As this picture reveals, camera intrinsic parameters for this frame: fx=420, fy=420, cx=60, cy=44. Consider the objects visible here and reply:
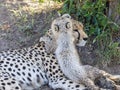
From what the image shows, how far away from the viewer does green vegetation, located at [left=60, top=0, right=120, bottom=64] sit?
4230 millimetres

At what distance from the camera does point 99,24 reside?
4453mm

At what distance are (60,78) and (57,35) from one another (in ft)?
1.35

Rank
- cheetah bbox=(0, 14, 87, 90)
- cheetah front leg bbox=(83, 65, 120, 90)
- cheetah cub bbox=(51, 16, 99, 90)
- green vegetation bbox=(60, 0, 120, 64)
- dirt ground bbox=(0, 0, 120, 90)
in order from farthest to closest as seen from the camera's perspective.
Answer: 1. dirt ground bbox=(0, 0, 120, 90)
2. green vegetation bbox=(60, 0, 120, 64)
3. cheetah bbox=(0, 14, 87, 90)
4. cheetah front leg bbox=(83, 65, 120, 90)
5. cheetah cub bbox=(51, 16, 99, 90)

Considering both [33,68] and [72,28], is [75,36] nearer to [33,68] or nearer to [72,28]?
[72,28]

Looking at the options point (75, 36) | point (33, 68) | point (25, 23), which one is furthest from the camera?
point (25, 23)

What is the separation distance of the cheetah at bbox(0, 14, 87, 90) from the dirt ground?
0.41m

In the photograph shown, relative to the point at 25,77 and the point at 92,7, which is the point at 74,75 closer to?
the point at 25,77

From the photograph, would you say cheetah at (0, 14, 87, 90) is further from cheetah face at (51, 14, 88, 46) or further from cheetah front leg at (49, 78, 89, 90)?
cheetah face at (51, 14, 88, 46)

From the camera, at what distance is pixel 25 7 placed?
5.41 metres

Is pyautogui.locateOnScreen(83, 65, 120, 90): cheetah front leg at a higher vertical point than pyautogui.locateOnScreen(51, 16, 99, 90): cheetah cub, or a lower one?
lower

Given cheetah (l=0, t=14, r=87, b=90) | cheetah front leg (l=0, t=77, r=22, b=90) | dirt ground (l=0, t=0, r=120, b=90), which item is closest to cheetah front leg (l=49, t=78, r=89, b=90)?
cheetah (l=0, t=14, r=87, b=90)

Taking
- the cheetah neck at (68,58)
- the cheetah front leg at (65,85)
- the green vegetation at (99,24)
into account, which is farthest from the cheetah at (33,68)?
the green vegetation at (99,24)

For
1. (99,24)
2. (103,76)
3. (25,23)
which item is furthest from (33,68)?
(25,23)

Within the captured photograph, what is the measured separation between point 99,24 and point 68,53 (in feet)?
2.50
